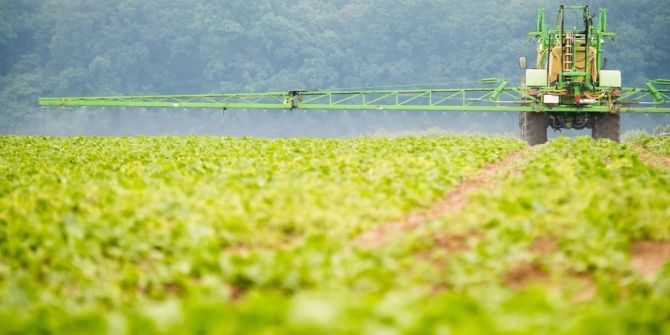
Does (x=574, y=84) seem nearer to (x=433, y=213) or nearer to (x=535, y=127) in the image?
(x=535, y=127)

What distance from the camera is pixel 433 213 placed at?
8.86 metres

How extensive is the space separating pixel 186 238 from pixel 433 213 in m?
3.06

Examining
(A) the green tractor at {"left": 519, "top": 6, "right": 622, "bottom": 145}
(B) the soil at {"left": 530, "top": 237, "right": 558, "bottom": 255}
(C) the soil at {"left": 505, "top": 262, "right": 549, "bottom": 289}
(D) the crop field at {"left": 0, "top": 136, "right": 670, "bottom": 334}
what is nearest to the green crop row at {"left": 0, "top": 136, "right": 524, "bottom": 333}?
(D) the crop field at {"left": 0, "top": 136, "right": 670, "bottom": 334}

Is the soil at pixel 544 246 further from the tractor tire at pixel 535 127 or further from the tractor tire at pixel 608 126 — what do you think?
the tractor tire at pixel 535 127

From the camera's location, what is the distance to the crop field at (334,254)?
421 cm

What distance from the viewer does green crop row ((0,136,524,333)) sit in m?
5.12

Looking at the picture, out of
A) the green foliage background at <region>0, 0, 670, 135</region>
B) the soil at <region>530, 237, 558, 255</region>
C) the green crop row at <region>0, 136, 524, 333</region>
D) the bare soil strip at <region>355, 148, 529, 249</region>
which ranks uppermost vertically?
the green foliage background at <region>0, 0, 670, 135</region>

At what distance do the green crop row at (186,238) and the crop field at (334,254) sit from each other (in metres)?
0.02

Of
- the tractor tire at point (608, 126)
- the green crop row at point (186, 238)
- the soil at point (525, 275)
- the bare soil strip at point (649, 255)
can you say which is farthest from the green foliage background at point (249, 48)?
the soil at point (525, 275)

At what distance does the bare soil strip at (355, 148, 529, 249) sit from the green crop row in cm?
12

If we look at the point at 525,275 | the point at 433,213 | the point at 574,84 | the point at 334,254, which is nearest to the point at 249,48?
the point at 574,84

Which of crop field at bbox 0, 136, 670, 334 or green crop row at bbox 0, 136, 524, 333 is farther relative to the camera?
green crop row at bbox 0, 136, 524, 333

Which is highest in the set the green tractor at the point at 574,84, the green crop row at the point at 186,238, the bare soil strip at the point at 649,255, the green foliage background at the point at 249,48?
the green foliage background at the point at 249,48

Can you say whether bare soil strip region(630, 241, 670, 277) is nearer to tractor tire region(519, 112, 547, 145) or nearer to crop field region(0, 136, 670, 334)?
crop field region(0, 136, 670, 334)
